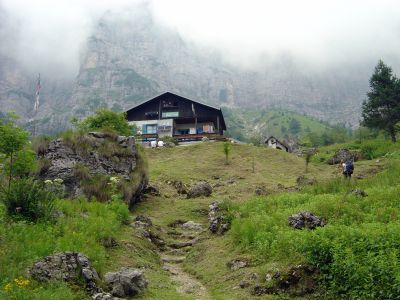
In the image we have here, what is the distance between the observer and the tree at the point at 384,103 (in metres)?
60.3

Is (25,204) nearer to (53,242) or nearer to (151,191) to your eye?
(53,242)

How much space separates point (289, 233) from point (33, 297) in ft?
28.3

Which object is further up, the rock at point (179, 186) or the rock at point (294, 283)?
the rock at point (179, 186)

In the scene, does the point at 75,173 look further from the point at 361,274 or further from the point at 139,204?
the point at 361,274

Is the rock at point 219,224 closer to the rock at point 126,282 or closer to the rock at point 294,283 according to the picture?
the rock at point 294,283

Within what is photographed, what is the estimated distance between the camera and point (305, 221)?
57.1 ft

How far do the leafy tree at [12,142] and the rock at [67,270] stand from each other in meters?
8.33

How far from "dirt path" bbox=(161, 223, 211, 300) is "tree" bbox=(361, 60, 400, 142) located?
44878mm

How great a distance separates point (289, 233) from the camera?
15.8m

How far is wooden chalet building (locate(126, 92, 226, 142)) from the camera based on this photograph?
7950cm

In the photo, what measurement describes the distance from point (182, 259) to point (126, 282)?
6300 mm

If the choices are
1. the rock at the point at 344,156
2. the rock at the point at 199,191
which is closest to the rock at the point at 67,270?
the rock at the point at 199,191

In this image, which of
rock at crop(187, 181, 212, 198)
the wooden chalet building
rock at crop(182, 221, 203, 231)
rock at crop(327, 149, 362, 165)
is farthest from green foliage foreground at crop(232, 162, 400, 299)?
the wooden chalet building

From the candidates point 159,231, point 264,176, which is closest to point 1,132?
point 159,231
